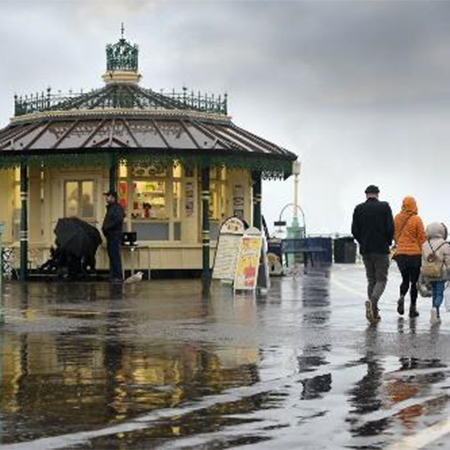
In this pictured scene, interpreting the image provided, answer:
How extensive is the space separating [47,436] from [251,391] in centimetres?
252

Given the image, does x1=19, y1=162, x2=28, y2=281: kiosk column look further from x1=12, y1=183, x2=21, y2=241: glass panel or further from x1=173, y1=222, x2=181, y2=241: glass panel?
x1=173, y1=222, x2=181, y2=241: glass panel

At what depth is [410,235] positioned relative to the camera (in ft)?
60.8

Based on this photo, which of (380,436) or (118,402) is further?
(118,402)

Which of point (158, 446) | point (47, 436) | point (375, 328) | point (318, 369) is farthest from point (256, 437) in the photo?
point (375, 328)

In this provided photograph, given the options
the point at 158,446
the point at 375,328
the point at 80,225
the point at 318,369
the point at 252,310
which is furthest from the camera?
the point at 80,225

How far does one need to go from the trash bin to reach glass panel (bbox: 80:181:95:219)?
55.2 feet

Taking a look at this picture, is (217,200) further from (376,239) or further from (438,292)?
(438,292)

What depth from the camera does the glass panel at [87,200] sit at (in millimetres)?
31125

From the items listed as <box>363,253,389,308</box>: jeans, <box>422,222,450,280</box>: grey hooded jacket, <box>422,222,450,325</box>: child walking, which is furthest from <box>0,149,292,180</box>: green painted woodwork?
<box>422,222,450,325</box>: child walking

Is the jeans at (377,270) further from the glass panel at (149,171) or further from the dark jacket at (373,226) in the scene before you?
the glass panel at (149,171)

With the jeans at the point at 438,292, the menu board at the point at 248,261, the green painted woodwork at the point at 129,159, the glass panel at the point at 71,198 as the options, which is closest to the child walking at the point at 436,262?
the jeans at the point at 438,292

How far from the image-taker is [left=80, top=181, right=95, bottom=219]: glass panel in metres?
31.1

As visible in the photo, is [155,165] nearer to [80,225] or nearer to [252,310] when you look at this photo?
[80,225]

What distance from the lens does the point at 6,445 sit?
7844 mm
